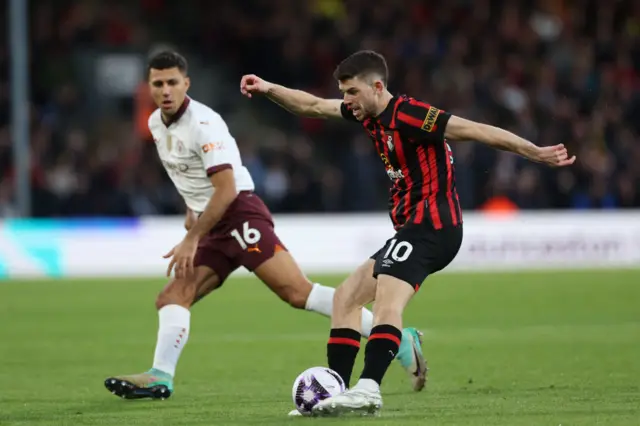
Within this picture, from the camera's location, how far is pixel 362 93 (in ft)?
22.5

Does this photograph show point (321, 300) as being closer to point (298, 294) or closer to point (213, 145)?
point (298, 294)

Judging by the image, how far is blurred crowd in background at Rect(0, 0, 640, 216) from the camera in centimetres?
2008

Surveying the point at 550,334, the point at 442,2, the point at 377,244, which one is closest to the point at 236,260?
the point at 550,334

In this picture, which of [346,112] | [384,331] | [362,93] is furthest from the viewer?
[346,112]

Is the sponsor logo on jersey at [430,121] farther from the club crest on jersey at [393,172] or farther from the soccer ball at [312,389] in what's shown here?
the soccer ball at [312,389]

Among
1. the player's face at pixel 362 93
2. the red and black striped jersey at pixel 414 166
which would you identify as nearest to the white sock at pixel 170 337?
the red and black striped jersey at pixel 414 166

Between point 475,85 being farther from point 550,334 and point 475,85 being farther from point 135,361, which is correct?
point 135,361

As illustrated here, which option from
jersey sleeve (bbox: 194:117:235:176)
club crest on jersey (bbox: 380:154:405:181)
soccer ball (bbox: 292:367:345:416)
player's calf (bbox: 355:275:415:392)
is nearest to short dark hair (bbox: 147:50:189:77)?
jersey sleeve (bbox: 194:117:235:176)

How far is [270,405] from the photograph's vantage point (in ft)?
23.9

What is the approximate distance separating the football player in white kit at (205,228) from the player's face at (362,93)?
4.14 ft

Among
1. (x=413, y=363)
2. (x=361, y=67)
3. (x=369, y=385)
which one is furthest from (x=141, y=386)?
(x=361, y=67)

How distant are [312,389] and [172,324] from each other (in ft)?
5.11

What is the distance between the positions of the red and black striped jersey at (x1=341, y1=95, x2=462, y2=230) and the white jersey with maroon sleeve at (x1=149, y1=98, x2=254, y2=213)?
127cm

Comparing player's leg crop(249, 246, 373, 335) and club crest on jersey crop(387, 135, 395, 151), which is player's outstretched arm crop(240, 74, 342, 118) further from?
player's leg crop(249, 246, 373, 335)
